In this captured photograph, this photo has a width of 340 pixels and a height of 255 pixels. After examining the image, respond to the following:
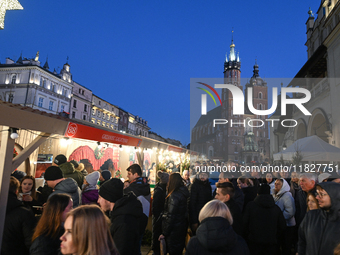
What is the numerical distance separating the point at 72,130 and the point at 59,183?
1.69 metres

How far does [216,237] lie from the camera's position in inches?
74.6

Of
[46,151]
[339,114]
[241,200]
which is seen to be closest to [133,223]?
[241,200]

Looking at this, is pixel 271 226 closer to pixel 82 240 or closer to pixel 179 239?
pixel 179 239

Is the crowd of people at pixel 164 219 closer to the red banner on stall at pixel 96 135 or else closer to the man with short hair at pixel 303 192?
the man with short hair at pixel 303 192

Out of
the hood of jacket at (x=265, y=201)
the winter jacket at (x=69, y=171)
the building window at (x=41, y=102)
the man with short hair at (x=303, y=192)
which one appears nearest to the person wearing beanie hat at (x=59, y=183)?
the winter jacket at (x=69, y=171)

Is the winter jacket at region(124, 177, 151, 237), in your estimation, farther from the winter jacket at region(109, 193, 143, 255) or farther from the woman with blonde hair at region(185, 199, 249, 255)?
the woman with blonde hair at region(185, 199, 249, 255)

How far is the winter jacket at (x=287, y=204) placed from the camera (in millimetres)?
4258

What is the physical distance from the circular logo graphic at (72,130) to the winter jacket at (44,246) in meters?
2.97

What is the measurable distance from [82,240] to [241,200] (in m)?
3.60

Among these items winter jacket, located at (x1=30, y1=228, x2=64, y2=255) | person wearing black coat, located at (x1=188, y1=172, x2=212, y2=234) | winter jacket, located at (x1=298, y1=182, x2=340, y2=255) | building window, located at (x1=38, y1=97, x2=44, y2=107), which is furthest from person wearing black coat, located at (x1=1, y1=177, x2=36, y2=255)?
building window, located at (x1=38, y1=97, x2=44, y2=107)

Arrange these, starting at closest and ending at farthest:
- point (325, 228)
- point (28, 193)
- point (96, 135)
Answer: point (325, 228) < point (28, 193) < point (96, 135)

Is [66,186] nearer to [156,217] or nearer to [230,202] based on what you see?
[156,217]

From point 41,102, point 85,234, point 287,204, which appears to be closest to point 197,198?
point 287,204

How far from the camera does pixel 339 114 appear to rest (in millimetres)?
12945
